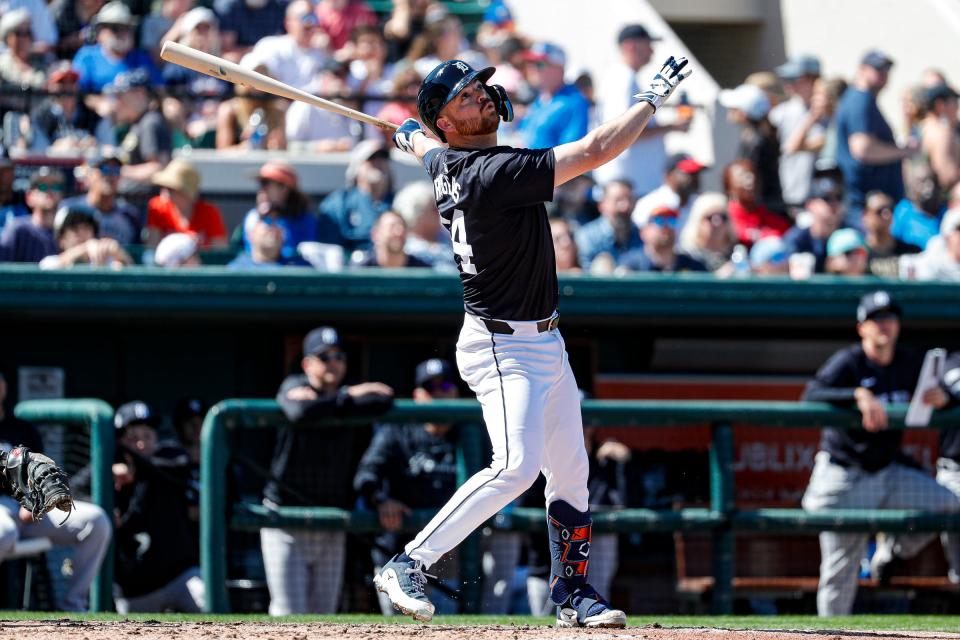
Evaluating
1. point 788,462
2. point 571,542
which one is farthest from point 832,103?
point 571,542

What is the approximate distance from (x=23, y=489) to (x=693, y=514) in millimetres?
3171

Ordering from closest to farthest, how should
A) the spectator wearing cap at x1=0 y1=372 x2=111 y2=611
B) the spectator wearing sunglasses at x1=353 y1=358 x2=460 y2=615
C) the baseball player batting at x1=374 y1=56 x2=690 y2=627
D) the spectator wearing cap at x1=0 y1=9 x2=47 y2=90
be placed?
1. the baseball player batting at x1=374 y1=56 x2=690 y2=627
2. the spectator wearing cap at x1=0 y1=372 x2=111 y2=611
3. the spectator wearing sunglasses at x1=353 y1=358 x2=460 y2=615
4. the spectator wearing cap at x1=0 y1=9 x2=47 y2=90

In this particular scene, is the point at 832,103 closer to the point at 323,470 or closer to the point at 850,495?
the point at 850,495

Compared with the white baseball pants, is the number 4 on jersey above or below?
above

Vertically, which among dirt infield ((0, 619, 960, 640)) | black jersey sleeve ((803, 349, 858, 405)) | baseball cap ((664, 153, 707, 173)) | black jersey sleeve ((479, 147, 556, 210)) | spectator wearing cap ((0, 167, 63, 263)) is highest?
baseball cap ((664, 153, 707, 173))

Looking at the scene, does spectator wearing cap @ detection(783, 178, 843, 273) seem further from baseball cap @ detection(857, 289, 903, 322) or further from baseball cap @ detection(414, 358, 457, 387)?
baseball cap @ detection(414, 358, 457, 387)

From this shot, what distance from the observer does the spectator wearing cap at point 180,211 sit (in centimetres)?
851

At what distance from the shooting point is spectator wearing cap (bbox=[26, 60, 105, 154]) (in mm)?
9195

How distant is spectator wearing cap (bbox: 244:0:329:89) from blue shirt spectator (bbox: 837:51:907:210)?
3389 mm

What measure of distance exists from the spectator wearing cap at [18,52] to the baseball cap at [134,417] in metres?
3.30

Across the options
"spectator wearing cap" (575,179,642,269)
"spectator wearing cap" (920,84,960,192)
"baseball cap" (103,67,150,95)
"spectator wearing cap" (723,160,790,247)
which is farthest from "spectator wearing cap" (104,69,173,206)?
"spectator wearing cap" (920,84,960,192)

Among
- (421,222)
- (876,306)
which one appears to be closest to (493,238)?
(876,306)

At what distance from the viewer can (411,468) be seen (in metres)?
7.23

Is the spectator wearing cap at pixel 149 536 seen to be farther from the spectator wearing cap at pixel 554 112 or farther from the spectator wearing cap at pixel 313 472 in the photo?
the spectator wearing cap at pixel 554 112
